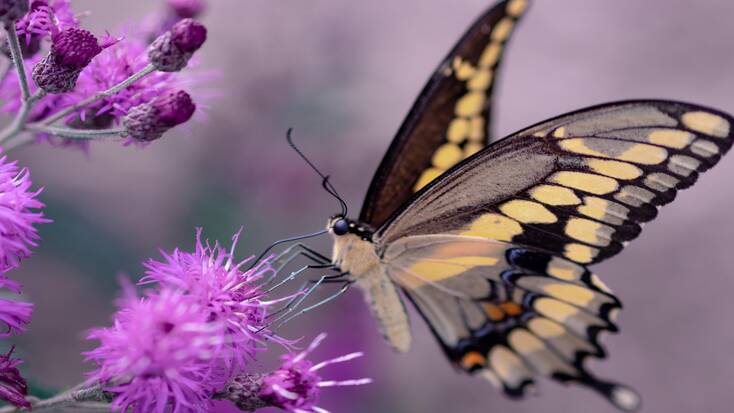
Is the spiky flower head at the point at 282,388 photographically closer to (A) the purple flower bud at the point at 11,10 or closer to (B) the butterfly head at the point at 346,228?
(B) the butterfly head at the point at 346,228

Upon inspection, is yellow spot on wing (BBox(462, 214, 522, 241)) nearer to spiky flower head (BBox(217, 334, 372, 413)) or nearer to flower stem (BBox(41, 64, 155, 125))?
spiky flower head (BBox(217, 334, 372, 413))

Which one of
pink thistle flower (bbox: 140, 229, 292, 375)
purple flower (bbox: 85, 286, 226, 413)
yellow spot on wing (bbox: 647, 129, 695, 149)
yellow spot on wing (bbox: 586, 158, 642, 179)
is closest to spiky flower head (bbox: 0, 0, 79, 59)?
pink thistle flower (bbox: 140, 229, 292, 375)

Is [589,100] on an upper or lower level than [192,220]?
upper

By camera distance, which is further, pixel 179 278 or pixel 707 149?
pixel 707 149

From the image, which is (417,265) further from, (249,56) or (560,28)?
(560,28)

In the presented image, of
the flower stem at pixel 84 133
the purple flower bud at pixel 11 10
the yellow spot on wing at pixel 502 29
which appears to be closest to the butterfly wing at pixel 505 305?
the yellow spot on wing at pixel 502 29

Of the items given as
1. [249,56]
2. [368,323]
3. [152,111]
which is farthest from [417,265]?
[249,56]

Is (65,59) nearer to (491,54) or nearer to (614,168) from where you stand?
(491,54)
